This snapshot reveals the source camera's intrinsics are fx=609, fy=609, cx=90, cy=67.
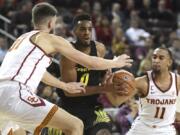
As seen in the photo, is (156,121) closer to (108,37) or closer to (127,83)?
(127,83)

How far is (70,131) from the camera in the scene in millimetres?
6492

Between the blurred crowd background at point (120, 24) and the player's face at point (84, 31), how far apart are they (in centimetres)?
373

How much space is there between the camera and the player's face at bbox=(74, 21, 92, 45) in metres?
7.92

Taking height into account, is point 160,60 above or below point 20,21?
above

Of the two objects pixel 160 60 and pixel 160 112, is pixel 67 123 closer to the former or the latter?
pixel 160 112

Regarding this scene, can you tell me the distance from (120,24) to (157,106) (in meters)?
8.32

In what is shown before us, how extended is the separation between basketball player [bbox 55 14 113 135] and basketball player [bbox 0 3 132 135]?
0.88 m

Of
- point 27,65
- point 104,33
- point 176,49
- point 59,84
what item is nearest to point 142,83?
point 59,84

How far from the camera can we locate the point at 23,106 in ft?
21.3

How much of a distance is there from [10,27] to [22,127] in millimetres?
8085

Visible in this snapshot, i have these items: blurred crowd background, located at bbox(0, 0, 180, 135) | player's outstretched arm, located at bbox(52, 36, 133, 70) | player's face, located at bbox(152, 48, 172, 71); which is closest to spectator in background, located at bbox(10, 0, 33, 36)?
blurred crowd background, located at bbox(0, 0, 180, 135)

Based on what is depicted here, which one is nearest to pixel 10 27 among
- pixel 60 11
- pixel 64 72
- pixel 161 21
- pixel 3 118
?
pixel 60 11

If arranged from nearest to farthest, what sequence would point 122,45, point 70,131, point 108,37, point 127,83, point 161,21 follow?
point 70,131 < point 127,83 < point 122,45 < point 108,37 < point 161,21

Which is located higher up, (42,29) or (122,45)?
(42,29)
